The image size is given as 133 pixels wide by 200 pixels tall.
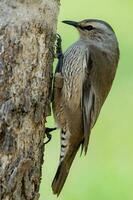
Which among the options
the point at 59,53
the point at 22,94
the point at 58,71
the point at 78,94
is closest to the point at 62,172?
the point at 78,94

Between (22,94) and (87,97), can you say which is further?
(87,97)

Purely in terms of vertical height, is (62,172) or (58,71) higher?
(58,71)

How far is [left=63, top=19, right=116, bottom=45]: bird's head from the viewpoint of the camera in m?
8.02

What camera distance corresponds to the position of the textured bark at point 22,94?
629cm

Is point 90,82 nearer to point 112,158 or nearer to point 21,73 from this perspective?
point 21,73

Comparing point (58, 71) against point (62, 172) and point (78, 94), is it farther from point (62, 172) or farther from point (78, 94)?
point (62, 172)

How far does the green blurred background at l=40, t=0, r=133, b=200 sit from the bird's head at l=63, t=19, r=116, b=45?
5.60 feet

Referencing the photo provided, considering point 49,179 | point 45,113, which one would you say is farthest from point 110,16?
point 45,113

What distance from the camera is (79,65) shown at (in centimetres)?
767

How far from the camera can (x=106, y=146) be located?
10430 millimetres

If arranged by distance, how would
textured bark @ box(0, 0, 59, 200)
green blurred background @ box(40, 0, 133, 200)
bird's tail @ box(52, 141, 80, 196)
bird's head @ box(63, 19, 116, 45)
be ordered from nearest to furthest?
textured bark @ box(0, 0, 59, 200) → bird's tail @ box(52, 141, 80, 196) → bird's head @ box(63, 19, 116, 45) → green blurred background @ box(40, 0, 133, 200)

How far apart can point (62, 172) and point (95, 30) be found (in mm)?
1232

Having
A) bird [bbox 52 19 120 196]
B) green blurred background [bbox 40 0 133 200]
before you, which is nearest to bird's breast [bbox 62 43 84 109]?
bird [bbox 52 19 120 196]

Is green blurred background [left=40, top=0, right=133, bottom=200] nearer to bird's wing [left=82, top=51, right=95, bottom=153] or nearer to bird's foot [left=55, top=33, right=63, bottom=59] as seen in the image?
bird's wing [left=82, top=51, right=95, bottom=153]
